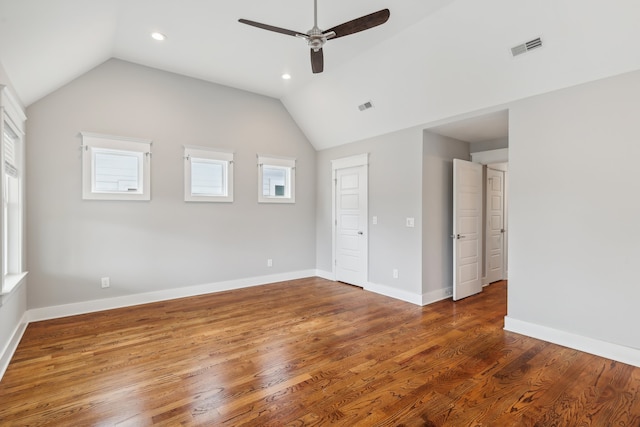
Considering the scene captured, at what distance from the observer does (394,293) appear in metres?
4.84

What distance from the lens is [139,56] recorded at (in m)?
4.19

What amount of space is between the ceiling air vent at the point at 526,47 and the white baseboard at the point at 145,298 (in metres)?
4.67

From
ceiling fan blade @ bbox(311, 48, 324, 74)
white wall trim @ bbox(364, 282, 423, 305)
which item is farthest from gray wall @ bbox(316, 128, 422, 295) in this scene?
ceiling fan blade @ bbox(311, 48, 324, 74)

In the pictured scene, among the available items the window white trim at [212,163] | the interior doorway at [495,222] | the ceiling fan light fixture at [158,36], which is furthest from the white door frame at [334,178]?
the ceiling fan light fixture at [158,36]

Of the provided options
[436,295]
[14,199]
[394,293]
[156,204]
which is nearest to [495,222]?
[436,295]

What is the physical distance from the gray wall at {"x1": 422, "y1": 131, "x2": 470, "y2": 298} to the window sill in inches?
179

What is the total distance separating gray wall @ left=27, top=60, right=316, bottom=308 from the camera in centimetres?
387

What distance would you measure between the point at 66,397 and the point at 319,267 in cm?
443

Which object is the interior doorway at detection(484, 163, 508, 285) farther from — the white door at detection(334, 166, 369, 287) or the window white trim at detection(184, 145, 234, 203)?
the window white trim at detection(184, 145, 234, 203)

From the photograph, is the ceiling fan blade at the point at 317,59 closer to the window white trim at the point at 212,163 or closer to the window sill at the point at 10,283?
the window white trim at the point at 212,163

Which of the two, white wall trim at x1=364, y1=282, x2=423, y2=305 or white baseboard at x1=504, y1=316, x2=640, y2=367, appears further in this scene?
white wall trim at x1=364, y1=282, x2=423, y2=305

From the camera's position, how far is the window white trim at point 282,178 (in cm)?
559

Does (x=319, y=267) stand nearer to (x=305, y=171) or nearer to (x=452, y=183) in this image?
(x=305, y=171)

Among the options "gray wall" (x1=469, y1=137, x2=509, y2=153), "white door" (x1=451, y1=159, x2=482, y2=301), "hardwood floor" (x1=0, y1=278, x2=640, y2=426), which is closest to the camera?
"hardwood floor" (x1=0, y1=278, x2=640, y2=426)
